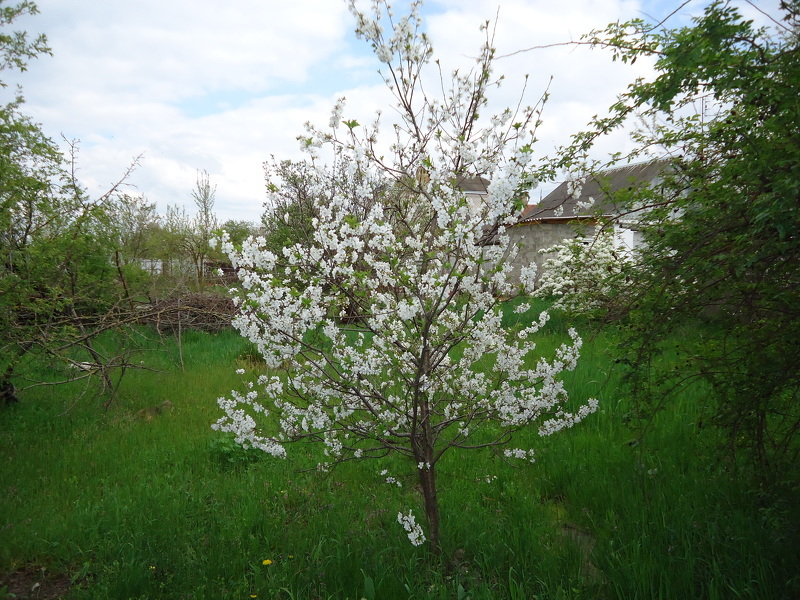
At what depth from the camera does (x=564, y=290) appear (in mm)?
12180

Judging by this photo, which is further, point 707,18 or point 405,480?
point 405,480

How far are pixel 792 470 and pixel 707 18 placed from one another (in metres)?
2.75

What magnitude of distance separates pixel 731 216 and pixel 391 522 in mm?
3005

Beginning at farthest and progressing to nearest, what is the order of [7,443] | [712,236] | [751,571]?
1. [7,443]
2. [751,571]
3. [712,236]

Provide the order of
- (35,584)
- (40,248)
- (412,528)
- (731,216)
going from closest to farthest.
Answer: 1. (731,216)
2. (35,584)
3. (412,528)
4. (40,248)

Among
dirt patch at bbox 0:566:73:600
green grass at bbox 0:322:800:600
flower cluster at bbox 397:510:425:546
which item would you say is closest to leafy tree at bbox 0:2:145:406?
green grass at bbox 0:322:800:600

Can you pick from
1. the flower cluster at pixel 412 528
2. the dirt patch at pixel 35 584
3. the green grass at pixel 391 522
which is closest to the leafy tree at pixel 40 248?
the green grass at pixel 391 522

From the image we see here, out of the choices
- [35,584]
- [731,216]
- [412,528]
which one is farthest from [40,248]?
[731,216]

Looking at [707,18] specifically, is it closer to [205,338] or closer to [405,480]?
[405,480]

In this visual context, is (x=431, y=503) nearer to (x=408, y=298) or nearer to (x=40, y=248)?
(x=408, y=298)

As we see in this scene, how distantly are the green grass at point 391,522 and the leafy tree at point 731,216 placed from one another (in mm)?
623

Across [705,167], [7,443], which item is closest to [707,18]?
[705,167]

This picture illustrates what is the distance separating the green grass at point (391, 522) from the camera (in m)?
2.94

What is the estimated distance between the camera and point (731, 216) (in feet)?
Result: 8.13
